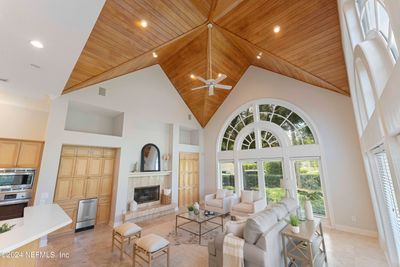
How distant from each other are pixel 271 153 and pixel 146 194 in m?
4.84

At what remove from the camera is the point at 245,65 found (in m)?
6.88

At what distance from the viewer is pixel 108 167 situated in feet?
18.1

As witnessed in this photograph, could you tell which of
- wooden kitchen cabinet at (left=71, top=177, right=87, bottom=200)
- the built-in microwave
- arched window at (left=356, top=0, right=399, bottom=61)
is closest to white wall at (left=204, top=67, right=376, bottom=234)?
arched window at (left=356, top=0, right=399, bottom=61)

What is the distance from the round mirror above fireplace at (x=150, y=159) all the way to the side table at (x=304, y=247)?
488 cm

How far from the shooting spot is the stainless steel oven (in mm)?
3585

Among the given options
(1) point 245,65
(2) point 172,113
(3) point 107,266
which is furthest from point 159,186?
(1) point 245,65

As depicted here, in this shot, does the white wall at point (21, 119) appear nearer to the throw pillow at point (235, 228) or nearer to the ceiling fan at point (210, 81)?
the ceiling fan at point (210, 81)

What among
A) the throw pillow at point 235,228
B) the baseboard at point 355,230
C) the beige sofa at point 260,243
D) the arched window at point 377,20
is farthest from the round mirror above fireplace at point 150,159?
the arched window at point 377,20

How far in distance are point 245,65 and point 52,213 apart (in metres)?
7.12

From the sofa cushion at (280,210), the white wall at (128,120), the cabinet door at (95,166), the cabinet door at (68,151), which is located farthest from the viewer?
the cabinet door at (95,166)

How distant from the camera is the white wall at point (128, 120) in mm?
4248

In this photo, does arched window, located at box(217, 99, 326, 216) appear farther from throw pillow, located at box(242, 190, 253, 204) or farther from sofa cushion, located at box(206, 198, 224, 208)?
sofa cushion, located at box(206, 198, 224, 208)

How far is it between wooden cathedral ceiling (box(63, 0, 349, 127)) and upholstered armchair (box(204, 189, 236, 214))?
187 inches

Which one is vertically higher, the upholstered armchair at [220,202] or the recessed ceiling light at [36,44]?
the recessed ceiling light at [36,44]
